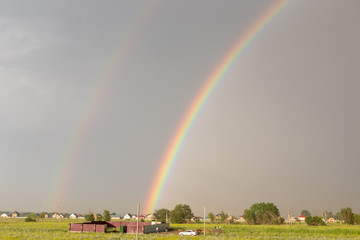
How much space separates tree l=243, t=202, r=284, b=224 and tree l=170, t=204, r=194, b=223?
1026 inches

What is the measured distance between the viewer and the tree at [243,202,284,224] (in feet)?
479

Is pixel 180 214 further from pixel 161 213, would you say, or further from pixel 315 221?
pixel 315 221

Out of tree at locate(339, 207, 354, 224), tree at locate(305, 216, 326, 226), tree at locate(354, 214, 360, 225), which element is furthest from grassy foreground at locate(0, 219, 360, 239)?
tree at locate(339, 207, 354, 224)

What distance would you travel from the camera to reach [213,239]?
47906mm

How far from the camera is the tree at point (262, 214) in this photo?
146 metres

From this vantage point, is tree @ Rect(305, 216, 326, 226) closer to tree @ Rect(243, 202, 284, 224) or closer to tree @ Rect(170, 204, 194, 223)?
tree @ Rect(243, 202, 284, 224)

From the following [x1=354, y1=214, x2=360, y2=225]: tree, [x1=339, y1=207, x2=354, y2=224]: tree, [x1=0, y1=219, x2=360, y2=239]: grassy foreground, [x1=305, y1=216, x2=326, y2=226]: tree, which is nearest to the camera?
[x1=0, y1=219, x2=360, y2=239]: grassy foreground

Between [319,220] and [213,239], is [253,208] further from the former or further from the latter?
[213,239]

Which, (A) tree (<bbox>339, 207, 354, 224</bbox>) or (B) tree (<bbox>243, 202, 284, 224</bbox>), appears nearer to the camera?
(B) tree (<bbox>243, 202, 284, 224</bbox>)

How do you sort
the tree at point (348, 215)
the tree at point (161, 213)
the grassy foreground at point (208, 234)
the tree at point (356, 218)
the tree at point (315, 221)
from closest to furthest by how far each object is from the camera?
the grassy foreground at point (208, 234) < the tree at point (315, 221) < the tree at point (356, 218) < the tree at point (348, 215) < the tree at point (161, 213)

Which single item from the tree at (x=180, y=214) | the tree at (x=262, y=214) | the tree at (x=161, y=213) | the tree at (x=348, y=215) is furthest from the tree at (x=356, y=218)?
the tree at (x=161, y=213)

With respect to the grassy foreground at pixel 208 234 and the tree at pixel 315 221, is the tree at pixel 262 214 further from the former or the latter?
the grassy foreground at pixel 208 234

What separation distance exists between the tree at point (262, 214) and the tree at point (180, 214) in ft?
85.5

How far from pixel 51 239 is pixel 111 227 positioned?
36.2 m
